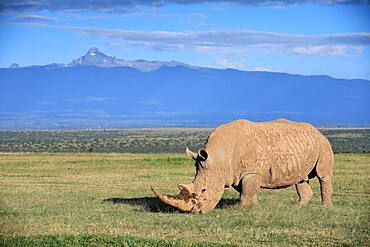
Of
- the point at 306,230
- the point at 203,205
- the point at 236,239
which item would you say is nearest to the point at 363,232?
the point at 306,230

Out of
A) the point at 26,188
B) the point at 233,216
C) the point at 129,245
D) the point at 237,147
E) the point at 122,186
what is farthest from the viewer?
Answer: the point at 122,186

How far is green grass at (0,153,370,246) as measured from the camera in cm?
1452

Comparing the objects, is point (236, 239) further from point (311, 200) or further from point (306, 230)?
point (311, 200)

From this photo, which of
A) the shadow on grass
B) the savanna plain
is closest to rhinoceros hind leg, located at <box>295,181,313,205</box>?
the savanna plain

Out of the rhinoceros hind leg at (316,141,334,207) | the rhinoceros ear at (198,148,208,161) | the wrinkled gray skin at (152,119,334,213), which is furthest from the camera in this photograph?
the rhinoceros hind leg at (316,141,334,207)

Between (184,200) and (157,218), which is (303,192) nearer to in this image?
(184,200)

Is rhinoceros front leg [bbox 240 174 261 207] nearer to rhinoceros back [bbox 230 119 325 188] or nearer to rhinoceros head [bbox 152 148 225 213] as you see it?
rhinoceros back [bbox 230 119 325 188]

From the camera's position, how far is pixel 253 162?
783 inches

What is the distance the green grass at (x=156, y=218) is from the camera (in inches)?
571

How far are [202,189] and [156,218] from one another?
1.60 metres

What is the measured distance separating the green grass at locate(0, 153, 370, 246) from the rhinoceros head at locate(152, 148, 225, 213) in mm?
295

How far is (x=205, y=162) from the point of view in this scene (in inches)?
749

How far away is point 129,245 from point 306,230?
413cm

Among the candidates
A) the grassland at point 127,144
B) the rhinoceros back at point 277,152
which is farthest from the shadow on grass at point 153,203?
the grassland at point 127,144
